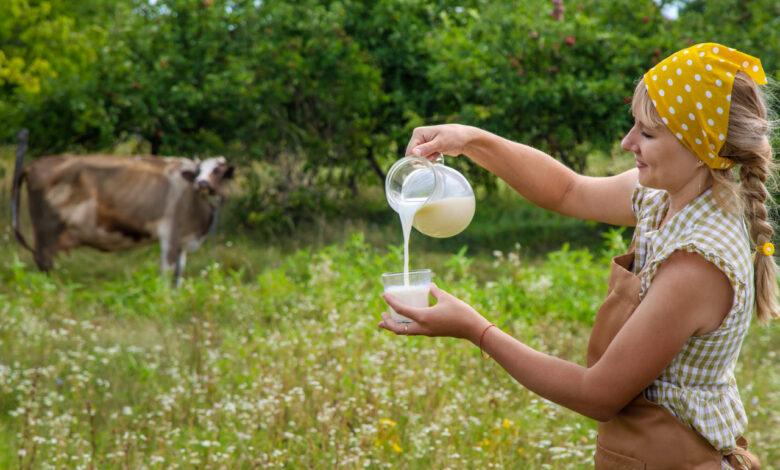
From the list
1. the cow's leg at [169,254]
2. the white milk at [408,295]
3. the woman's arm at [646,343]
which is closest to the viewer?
the woman's arm at [646,343]

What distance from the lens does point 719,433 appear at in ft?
5.87

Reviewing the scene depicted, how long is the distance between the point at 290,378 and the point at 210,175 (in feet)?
13.1

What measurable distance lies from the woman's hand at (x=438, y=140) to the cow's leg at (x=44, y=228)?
669 centimetres

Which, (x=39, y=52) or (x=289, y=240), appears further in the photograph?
(x=39, y=52)

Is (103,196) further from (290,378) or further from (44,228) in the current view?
(290,378)

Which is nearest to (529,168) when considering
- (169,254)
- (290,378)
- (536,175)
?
(536,175)

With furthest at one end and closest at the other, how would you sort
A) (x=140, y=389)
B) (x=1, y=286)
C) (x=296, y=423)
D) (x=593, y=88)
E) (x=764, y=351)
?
(x=593, y=88)
(x=1, y=286)
(x=764, y=351)
(x=140, y=389)
(x=296, y=423)

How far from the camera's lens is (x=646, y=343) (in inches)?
66.2

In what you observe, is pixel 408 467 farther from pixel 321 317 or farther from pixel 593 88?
pixel 593 88

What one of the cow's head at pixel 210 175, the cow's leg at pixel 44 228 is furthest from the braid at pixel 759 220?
the cow's leg at pixel 44 228

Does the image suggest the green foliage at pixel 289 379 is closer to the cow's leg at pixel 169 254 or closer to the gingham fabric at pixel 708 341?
the cow's leg at pixel 169 254

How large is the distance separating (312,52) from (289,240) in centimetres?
242

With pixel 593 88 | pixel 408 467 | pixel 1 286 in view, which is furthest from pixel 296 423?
pixel 593 88

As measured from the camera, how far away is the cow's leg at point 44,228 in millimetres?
8125
